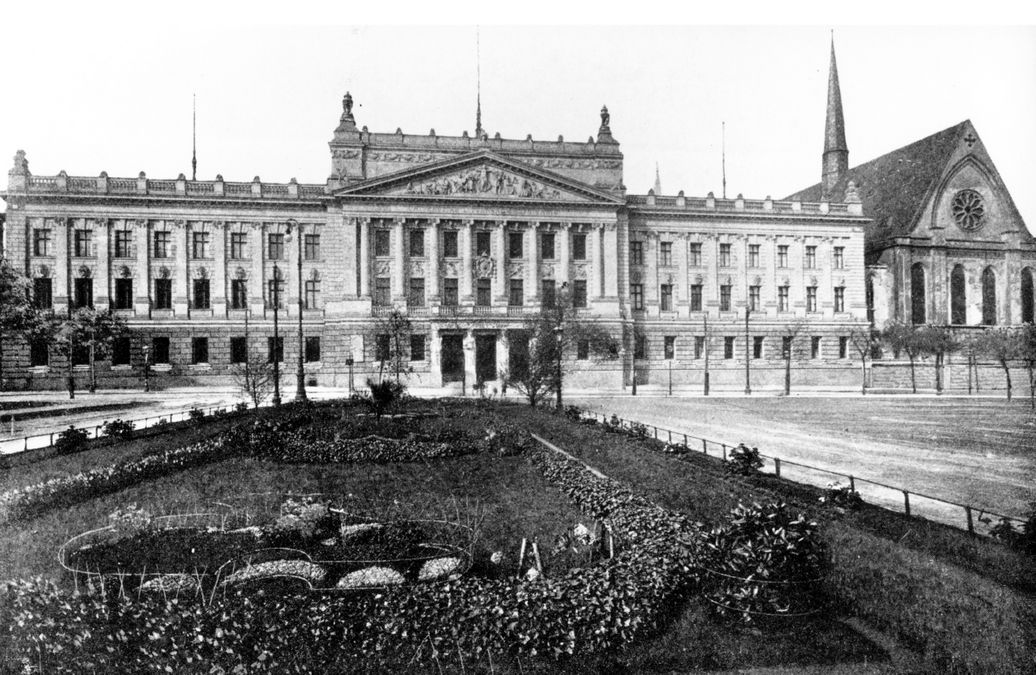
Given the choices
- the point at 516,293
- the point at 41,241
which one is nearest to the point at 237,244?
the point at 41,241

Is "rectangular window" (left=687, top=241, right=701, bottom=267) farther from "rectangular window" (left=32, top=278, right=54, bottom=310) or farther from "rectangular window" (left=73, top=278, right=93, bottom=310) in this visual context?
"rectangular window" (left=32, top=278, right=54, bottom=310)

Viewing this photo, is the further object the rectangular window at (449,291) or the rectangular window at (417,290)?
the rectangular window at (449,291)

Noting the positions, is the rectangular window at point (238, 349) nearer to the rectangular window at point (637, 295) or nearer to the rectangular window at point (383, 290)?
the rectangular window at point (383, 290)

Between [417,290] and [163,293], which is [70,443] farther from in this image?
[163,293]

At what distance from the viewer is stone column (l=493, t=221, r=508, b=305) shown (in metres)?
47.0

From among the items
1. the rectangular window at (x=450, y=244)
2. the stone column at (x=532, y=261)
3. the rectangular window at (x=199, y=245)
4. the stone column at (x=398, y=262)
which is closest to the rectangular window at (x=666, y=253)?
the stone column at (x=532, y=261)

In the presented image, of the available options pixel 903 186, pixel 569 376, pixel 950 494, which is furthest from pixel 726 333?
pixel 950 494

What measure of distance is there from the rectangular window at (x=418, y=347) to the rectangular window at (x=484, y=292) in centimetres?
515

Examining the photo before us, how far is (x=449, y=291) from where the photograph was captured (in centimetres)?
4697

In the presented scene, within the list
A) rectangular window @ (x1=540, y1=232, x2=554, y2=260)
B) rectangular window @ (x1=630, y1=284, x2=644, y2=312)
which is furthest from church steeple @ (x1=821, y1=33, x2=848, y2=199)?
rectangular window @ (x1=540, y1=232, x2=554, y2=260)

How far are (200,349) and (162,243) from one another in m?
7.80

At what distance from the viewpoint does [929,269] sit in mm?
53625

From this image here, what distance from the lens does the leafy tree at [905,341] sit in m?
44.0

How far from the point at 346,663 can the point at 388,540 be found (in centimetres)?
325
